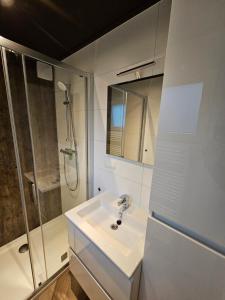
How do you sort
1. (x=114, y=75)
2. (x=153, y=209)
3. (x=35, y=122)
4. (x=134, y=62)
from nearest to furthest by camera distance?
1. (x=153, y=209)
2. (x=134, y=62)
3. (x=114, y=75)
4. (x=35, y=122)

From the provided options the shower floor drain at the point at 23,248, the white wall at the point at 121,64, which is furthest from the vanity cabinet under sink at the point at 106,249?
the shower floor drain at the point at 23,248

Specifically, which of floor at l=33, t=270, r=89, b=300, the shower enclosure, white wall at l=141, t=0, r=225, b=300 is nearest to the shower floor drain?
the shower enclosure

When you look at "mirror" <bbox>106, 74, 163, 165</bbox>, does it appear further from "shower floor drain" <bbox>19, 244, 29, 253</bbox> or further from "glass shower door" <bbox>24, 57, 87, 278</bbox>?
"shower floor drain" <bbox>19, 244, 29, 253</bbox>

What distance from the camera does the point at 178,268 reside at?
0.64 meters

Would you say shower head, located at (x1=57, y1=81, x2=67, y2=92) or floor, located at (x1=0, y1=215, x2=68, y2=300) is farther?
shower head, located at (x1=57, y1=81, x2=67, y2=92)

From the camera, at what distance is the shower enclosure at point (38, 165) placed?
132 cm

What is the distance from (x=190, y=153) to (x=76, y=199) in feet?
5.71

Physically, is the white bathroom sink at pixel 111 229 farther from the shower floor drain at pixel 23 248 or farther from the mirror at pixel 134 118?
the shower floor drain at pixel 23 248

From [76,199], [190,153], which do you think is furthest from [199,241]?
[76,199]

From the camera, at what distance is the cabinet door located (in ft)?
1.79

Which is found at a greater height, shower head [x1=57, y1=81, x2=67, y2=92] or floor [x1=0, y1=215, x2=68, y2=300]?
shower head [x1=57, y1=81, x2=67, y2=92]

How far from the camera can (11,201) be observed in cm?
172

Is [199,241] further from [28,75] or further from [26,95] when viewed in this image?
[28,75]

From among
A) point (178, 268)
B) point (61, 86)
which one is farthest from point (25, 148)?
point (178, 268)
